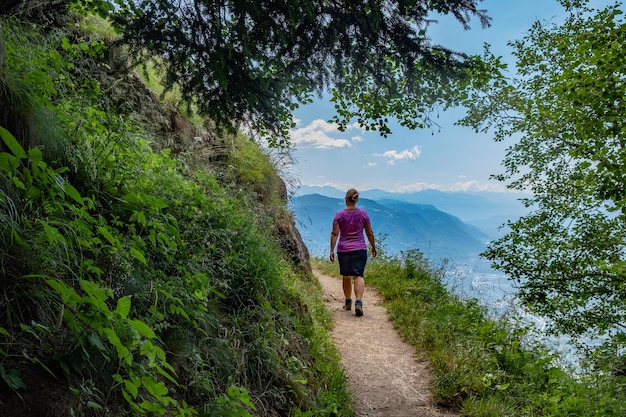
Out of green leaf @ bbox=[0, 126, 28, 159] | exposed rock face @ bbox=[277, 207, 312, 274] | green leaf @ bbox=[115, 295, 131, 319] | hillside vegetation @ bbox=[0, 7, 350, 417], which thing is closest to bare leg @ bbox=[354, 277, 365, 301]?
exposed rock face @ bbox=[277, 207, 312, 274]

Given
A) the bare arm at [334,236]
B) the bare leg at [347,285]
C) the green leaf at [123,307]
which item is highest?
the green leaf at [123,307]

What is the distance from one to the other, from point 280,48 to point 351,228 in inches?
153

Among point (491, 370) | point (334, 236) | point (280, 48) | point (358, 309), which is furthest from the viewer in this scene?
point (334, 236)

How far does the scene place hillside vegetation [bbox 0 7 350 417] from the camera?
1.63m

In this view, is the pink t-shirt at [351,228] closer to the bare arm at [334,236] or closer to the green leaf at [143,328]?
the bare arm at [334,236]

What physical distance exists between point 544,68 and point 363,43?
7.22 m

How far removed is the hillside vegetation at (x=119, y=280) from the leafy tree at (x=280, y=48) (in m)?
0.79

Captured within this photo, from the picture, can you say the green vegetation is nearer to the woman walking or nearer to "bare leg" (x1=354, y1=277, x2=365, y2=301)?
"bare leg" (x1=354, y1=277, x2=365, y2=301)

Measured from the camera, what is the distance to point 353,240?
6.73m

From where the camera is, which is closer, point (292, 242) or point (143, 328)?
Answer: point (143, 328)

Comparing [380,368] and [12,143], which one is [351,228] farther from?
[12,143]

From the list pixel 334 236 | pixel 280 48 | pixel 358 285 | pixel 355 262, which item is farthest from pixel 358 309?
pixel 280 48

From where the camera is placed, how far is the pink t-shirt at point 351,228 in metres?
6.72

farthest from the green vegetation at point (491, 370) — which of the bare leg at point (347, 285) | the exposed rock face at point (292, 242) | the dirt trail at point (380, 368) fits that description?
the exposed rock face at point (292, 242)
